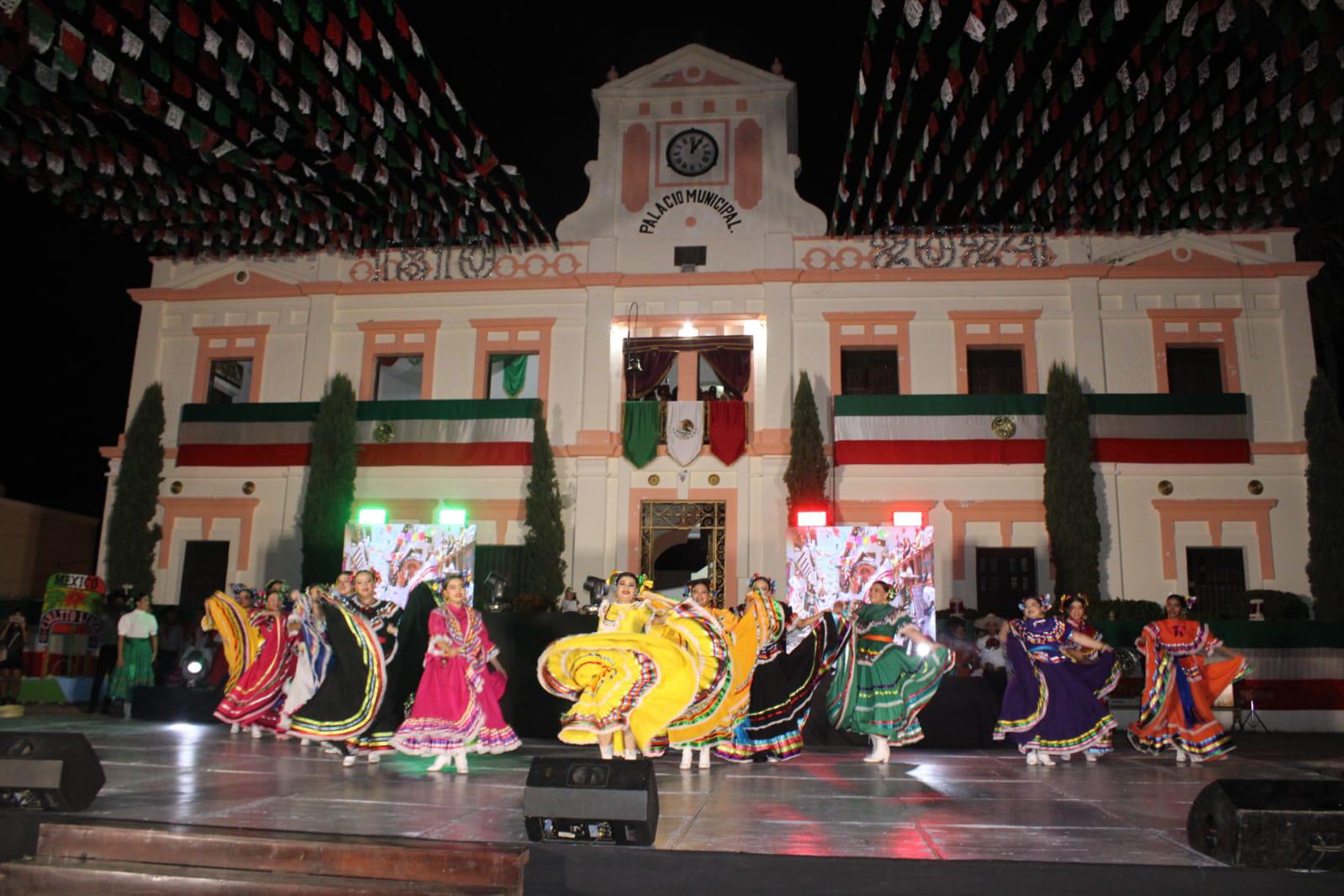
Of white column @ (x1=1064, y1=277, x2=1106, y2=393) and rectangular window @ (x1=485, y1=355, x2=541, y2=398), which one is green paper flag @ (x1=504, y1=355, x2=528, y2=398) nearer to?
rectangular window @ (x1=485, y1=355, x2=541, y2=398)

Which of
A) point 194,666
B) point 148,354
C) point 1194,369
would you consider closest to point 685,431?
point 194,666

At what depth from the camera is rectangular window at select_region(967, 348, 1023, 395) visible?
1950 centimetres

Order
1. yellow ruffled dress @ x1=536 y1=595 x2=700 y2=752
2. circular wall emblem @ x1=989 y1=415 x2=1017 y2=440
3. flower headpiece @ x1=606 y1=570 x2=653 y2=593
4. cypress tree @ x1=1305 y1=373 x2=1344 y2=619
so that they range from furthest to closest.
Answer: circular wall emblem @ x1=989 y1=415 x2=1017 y2=440, cypress tree @ x1=1305 y1=373 x2=1344 y2=619, flower headpiece @ x1=606 y1=570 x2=653 y2=593, yellow ruffled dress @ x1=536 y1=595 x2=700 y2=752

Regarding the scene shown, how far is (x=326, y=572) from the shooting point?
18.7m

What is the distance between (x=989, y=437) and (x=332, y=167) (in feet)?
39.3

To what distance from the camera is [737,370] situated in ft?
63.6

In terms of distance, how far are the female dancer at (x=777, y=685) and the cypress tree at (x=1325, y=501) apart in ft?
39.2

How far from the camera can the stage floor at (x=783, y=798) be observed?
229 inches

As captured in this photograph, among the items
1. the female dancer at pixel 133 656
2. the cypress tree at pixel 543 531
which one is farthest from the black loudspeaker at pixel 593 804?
the cypress tree at pixel 543 531

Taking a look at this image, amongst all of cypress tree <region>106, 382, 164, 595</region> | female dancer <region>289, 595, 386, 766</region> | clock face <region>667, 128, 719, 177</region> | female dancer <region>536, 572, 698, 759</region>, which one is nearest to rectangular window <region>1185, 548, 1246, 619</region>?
clock face <region>667, 128, 719, 177</region>

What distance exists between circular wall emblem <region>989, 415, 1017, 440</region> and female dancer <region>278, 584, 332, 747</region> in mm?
12733

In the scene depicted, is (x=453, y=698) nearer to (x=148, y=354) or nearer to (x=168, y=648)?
(x=168, y=648)

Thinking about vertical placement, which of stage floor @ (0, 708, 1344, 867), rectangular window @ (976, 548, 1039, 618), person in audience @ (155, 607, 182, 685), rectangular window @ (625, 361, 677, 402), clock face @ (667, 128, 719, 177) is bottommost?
stage floor @ (0, 708, 1344, 867)

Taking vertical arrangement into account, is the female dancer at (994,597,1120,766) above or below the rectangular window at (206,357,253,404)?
below
